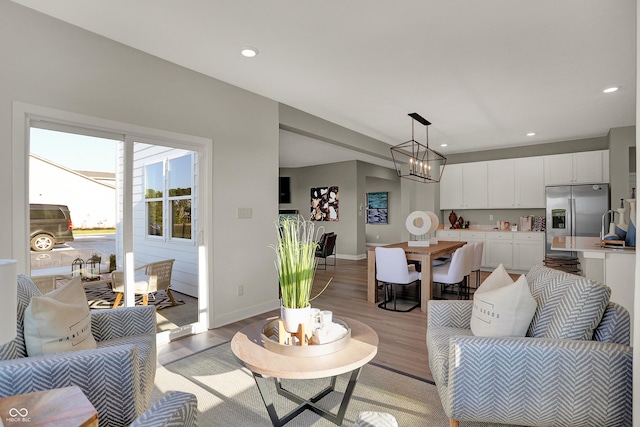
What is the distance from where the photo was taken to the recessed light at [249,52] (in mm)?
2887

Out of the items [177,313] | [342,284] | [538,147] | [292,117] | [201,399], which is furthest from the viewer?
[538,147]

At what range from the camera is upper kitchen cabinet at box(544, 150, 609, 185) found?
588cm

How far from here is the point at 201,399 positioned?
2.21m

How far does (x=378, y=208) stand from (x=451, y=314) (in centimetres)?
912

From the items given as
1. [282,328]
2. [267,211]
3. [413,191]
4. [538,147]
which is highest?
[538,147]

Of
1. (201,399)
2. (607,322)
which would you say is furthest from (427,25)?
(201,399)

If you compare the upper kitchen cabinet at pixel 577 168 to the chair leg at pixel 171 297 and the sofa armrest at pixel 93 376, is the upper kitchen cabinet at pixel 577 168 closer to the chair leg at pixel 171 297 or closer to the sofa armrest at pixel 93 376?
the chair leg at pixel 171 297

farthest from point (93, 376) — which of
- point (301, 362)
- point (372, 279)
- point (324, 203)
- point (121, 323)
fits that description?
point (324, 203)

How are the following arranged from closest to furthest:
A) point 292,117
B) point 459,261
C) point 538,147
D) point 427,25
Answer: point 427,25, point 459,261, point 292,117, point 538,147

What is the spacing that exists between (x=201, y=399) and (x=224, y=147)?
239cm

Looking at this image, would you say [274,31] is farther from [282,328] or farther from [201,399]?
[201,399]

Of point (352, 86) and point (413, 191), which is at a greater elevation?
point (352, 86)

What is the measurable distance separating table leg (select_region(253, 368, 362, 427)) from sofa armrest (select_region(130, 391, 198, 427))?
78 cm

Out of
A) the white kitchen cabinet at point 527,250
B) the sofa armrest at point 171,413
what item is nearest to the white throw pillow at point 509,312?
the sofa armrest at point 171,413
